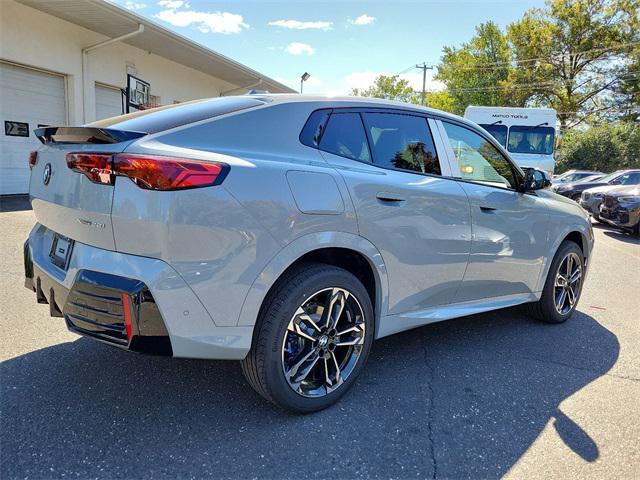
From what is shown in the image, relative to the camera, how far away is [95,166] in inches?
87.7

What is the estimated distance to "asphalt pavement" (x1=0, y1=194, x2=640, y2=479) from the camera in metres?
2.25

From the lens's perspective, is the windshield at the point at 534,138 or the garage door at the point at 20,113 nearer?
the garage door at the point at 20,113

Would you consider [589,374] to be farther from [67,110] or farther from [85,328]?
[67,110]

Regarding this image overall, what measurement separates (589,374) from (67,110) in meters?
12.3

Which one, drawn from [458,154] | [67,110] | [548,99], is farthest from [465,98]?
[458,154]

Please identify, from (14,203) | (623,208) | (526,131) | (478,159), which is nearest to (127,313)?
(478,159)

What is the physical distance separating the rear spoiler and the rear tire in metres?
3.60

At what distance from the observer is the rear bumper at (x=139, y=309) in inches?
83.4

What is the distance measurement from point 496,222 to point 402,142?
99 centimetres

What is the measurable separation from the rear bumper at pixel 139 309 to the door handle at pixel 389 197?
3.48 ft

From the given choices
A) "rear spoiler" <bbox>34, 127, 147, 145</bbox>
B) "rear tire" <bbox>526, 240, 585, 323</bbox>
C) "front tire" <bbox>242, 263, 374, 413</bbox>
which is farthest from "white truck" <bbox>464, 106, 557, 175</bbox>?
"rear spoiler" <bbox>34, 127, 147, 145</bbox>

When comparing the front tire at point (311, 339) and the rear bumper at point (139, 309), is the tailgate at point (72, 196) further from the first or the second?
the front tire at point (311, 339)

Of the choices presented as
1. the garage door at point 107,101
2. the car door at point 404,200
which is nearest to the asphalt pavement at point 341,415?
the car door at point 404,200

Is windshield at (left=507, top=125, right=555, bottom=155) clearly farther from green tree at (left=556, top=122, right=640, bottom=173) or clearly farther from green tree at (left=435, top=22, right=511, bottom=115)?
green tree at (left=435, top=22, right=511, bottom=115)
